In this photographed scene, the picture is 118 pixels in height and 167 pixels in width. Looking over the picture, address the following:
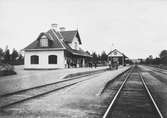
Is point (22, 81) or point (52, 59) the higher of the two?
point (52, 59)

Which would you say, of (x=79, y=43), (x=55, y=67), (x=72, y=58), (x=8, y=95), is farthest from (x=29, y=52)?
(x=8, y=95)

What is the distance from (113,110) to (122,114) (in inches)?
21.7

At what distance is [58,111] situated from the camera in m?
6.43

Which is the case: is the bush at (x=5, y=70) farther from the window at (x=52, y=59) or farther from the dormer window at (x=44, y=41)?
the dormer window at (x=44, y=41)

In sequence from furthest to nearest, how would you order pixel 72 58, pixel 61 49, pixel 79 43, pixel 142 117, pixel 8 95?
1. pixel 79 43
2. pixel 72 58
3. pixel 61 49
4. pixel 8 95
5. pixel 142 117

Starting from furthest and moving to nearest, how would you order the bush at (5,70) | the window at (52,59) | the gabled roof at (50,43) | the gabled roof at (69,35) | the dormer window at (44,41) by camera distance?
the gabled roof at (69,35) < the dormer window at (44,41) < the gabled roof at (50,43) < the window at (52,59) < the bush at (5,70)

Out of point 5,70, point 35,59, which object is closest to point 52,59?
point 35,59

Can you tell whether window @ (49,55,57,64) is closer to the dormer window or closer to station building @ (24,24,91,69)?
station building @ (24,24,91,69)

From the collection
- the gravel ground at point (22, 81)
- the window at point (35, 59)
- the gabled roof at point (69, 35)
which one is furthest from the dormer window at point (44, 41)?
the gravel ground at point (22, 81)

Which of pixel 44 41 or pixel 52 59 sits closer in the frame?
pixel 52 59

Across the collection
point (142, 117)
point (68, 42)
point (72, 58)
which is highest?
point (68, 42)

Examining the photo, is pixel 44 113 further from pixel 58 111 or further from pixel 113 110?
pixel 113 110

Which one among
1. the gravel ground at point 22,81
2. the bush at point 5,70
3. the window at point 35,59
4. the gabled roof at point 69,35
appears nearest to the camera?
the gravel ground at point 22,81

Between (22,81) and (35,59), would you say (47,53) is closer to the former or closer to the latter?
(35,59)
